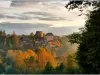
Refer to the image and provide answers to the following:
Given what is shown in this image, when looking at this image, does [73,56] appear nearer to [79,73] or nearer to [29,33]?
[79,73]

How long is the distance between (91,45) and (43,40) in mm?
2517

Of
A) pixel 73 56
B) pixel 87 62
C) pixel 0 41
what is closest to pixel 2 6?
A: pixel 0 41

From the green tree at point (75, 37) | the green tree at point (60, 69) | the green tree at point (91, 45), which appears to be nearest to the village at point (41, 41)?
the green tree at point (75, 37)

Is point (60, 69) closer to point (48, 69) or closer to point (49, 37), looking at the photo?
point (48, 69)

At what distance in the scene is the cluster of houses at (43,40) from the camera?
11.6 meters

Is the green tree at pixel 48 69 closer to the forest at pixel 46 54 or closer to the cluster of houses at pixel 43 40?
the forest at pixel 46 54

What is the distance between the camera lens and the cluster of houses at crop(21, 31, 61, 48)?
1162 centimetres

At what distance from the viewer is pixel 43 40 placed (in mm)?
11625

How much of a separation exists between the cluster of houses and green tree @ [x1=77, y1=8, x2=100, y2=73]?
1.13 metres

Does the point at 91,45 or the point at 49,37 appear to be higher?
the point at 49,37

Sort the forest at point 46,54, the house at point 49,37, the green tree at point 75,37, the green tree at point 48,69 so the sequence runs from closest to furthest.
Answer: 1. the forest at point 46,54
2. the green tree at point 75,37
3. the house at point 49,37
4. the green tree at point 48,69

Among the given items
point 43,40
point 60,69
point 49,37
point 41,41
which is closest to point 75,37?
point 49,37

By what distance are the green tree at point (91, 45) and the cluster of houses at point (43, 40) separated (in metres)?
1.13

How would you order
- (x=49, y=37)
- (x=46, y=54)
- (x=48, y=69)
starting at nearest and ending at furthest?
(x=49, y=37)
(x=48, y=69)
(x=46, y=54)
